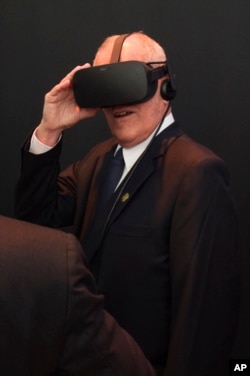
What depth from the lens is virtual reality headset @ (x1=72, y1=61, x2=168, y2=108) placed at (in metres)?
1.12

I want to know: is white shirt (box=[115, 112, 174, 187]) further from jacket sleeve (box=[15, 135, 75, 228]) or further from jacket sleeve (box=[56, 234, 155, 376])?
jacket sleeve (box=[56, 234, 155, 376])

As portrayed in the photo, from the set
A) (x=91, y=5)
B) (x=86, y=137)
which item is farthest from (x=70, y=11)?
(x=86, y=137)

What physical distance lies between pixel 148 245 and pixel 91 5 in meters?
0.99

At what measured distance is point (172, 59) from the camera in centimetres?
174

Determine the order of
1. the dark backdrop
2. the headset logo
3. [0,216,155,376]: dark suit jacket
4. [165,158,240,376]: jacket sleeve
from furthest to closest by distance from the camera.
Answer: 1. the dark backdrop
2. the headset logo
3. [165,158,240,376]: jacket sleeve
4. [0,216,155,376]: dark suit jacket

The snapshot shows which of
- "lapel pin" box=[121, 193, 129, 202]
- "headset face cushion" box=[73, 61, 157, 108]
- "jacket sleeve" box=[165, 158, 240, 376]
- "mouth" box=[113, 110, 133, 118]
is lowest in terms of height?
"jacket sleeve" box=[165, 158, 240, 376]

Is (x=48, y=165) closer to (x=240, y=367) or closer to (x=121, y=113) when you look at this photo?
(x=121, y=113)

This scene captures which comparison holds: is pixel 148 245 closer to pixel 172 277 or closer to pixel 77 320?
pixel 172 277

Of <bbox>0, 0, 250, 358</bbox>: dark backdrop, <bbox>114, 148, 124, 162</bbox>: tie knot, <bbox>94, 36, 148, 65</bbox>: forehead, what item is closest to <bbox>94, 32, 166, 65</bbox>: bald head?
<bbox>94, 36, 148, 65</bbox>: forehead

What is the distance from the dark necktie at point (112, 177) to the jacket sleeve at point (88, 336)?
21.4 inches

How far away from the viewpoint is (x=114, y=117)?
3.92 ft

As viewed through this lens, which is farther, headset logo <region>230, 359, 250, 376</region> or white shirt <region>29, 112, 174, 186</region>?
headset logo <region>230, 359, 250, 376</region>

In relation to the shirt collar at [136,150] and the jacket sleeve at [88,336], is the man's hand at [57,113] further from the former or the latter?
the jacket sleeve at [88,336]

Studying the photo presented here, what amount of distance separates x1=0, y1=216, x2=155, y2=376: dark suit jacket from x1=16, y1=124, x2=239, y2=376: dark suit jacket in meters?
0.46
